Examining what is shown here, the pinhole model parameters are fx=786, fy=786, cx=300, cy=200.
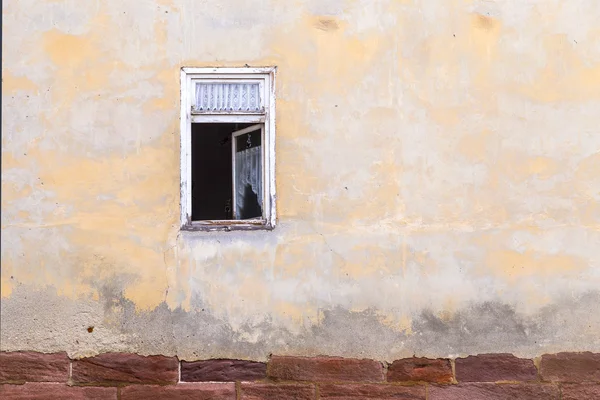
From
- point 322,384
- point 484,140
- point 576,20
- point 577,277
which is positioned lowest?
point 322,384

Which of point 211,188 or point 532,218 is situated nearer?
point 532,218

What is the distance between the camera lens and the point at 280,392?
5566 millimetres

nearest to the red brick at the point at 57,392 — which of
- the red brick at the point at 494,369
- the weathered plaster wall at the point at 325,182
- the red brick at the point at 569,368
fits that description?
the weathered plaster wall at the point at 325,182

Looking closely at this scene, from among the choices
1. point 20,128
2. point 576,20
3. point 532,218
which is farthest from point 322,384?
point 576,20

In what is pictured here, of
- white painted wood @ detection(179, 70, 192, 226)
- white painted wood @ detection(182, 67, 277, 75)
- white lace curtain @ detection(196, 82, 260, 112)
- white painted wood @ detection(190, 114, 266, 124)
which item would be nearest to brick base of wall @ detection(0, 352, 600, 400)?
white painted wood @ detection(179, 70, 192, 226)

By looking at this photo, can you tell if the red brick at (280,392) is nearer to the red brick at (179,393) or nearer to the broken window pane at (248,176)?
the red brick at (179,393)

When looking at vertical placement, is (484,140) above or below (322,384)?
above

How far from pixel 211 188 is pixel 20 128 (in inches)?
63.8

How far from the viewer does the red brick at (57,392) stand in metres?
5.58

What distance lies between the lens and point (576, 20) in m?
5.69

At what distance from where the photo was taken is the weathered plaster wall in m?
5.61

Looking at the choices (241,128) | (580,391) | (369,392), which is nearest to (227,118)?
(241,128)

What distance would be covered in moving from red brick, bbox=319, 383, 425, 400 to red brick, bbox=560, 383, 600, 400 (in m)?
1.02

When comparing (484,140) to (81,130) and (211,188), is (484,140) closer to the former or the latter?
(211,188)
